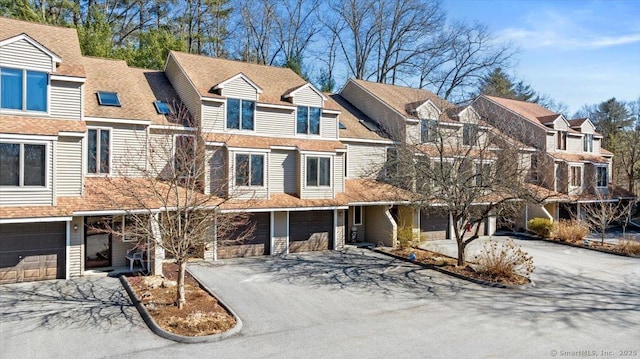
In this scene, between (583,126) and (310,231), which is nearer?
(310,231)

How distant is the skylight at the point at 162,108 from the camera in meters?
19.1

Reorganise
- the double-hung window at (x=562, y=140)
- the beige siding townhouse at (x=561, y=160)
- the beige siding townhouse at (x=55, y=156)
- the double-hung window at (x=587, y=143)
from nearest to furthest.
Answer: the beige siding townhouse at (x=55, y=156) → the beige siding townhouse at (x=561, y=160) → the double-hung window at (x=562, y=140) → the double-hung window at (x=587, y=143)

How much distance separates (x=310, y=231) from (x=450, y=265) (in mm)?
6729

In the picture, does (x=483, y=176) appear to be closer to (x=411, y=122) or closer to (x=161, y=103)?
(x=411, y=122)

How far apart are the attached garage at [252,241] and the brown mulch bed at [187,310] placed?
3962 mm

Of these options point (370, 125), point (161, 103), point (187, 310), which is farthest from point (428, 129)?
point (187, 310)

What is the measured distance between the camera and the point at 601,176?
31625 mm

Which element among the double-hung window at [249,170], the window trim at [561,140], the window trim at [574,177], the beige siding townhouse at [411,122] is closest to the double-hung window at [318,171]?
the double-hung window at [249,170]

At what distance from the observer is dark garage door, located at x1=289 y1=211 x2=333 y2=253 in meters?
20.3

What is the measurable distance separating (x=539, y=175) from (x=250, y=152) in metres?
21.5

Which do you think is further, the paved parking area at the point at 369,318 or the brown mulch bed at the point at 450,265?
the brown mulch bed at the point at 450,265

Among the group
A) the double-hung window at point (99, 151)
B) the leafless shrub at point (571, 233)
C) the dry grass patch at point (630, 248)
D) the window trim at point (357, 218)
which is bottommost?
the dry grass patch at point (630, 248)

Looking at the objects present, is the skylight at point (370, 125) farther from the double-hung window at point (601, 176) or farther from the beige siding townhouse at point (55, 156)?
the double-hung window at point (601, 176)

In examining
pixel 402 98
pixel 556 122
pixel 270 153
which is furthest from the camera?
pixel 556 122
